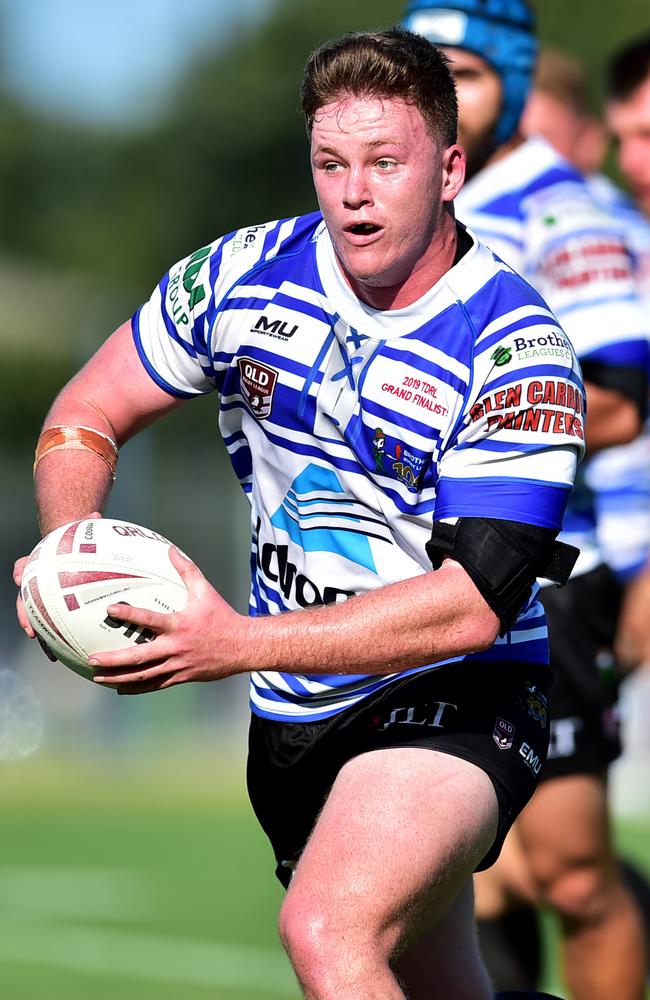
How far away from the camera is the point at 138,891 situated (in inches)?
381

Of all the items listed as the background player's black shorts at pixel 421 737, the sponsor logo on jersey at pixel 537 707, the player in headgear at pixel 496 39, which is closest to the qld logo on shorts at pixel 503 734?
the background player's black shorts at pixel 421 737

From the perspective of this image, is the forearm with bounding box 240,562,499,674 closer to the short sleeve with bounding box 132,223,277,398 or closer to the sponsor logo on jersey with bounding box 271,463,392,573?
the sponsor logo on jersey with bounding box 271,463,392,573

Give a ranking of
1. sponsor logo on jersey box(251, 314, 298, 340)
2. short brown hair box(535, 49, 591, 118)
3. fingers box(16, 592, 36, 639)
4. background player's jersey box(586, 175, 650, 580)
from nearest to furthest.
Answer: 1. fingers box(16, 592, 36, 639)
2. sponsor logo on jersey box(251, 314, 298, 340)
3. background player's jersey box(586, 175, 650, 580)
4. short brown hair box(535, 49, 591, 118)

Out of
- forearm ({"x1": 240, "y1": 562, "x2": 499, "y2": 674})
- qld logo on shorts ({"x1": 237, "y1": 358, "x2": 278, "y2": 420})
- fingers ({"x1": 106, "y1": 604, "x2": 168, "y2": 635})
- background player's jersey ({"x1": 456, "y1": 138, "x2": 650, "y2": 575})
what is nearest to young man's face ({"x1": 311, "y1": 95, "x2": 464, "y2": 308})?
qld logo on shorts ({"x1": 237, "y1": 358, "x2": 278, "y2": 420})

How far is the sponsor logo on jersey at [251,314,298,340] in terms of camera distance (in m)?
3.88

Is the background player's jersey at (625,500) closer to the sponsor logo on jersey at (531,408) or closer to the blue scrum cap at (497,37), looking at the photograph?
the blue scrum cap at (497,37)

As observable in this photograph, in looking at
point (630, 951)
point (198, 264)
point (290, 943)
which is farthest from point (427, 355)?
point (630, 951)

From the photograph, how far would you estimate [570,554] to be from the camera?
3.64 metres

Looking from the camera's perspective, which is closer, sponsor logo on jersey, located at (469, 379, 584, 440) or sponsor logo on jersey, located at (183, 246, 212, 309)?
sponsor logo on jersey, located at (469, 379, 584, 440)

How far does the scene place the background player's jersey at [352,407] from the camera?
3.54 m

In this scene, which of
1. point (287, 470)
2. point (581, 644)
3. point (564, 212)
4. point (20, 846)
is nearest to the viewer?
point (287, 470)

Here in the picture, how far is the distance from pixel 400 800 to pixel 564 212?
7.87 feet

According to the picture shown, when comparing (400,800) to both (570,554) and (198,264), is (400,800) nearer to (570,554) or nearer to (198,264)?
(570,554)

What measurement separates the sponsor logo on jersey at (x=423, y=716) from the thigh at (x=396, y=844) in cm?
12
